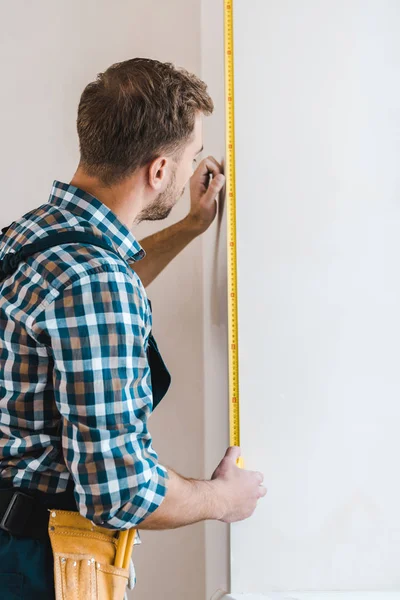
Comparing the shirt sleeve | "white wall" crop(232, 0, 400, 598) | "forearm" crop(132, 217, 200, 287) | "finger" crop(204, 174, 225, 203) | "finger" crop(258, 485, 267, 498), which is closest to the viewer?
the shirt sleeve

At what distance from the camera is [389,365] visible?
1559 millimetres

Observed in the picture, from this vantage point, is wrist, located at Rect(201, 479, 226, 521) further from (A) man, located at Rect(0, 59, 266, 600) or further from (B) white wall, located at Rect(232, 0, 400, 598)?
(B) white wall, located at Rect(232, 0, 400, 598)

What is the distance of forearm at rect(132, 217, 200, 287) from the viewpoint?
182cm

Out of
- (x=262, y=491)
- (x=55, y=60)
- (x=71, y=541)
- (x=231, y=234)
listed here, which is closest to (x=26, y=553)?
(x=71, y=541)

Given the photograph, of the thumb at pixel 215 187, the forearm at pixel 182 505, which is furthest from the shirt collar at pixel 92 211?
the thumb at pixel 215 187

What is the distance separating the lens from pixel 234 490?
1287 millimetres

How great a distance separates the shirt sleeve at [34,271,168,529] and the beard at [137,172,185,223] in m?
0.32

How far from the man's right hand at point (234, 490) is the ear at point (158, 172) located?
0.54m

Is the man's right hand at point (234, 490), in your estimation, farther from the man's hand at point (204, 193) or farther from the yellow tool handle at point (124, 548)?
the man's hand at point (204, 193)

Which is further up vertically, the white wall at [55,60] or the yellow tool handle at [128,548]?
the white wall at [55,60]

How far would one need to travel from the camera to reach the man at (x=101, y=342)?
0.99 m

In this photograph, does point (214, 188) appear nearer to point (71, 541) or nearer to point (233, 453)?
point (233, 453)

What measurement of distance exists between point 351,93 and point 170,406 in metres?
1.00

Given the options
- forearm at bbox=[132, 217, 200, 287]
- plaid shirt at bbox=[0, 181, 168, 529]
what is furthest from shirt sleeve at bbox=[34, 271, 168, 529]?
forearm at bbox=[132, 217, 200, 287]
